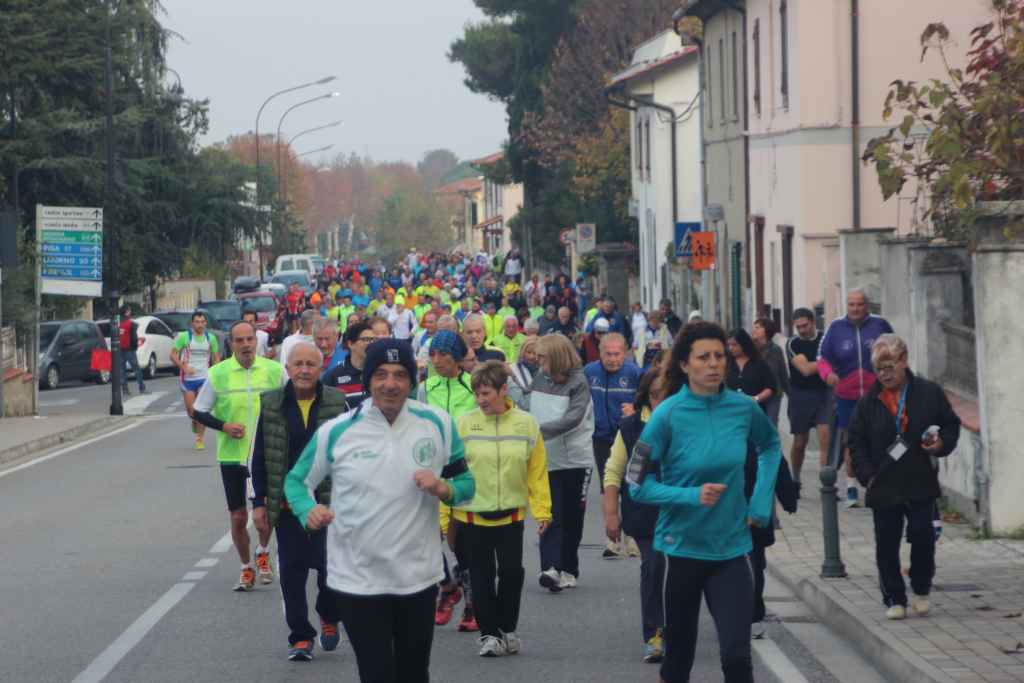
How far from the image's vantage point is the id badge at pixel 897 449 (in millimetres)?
9930

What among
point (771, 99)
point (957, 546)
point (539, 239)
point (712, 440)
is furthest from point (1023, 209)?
point (539, 239)

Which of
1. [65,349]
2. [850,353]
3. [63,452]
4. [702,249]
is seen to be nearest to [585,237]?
[65,349]

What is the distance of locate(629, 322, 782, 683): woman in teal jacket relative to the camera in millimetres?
6941

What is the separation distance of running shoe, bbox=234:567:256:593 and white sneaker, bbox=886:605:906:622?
4.22 metres

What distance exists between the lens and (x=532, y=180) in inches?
2717

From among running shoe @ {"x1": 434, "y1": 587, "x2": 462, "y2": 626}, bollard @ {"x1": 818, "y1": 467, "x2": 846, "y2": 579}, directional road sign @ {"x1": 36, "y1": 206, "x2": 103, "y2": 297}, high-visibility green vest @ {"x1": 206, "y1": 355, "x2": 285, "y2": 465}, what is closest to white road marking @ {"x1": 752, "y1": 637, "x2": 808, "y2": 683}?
bollard @ {"x1": 818, "y1": 467, "x2": 846, "y2": 579}

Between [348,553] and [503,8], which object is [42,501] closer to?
[348,553]

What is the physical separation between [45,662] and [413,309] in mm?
25326

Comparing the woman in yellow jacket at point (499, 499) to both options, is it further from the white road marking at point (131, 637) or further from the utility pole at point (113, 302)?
the utility pole at point (113, 302)

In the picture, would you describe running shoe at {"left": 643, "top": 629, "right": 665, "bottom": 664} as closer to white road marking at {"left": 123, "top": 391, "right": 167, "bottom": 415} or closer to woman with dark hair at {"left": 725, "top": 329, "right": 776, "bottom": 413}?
woman with dark hair at {"left": 725, "top": 329, "right": 776, "bottom": 413}

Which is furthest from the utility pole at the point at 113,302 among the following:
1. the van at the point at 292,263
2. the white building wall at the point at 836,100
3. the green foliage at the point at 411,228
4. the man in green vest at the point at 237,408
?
the green foliage at the point at 411,228

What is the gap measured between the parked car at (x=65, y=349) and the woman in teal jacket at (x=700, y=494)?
3575cm

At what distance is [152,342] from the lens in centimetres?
4488

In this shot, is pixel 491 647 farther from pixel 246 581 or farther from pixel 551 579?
pixel 246 581
